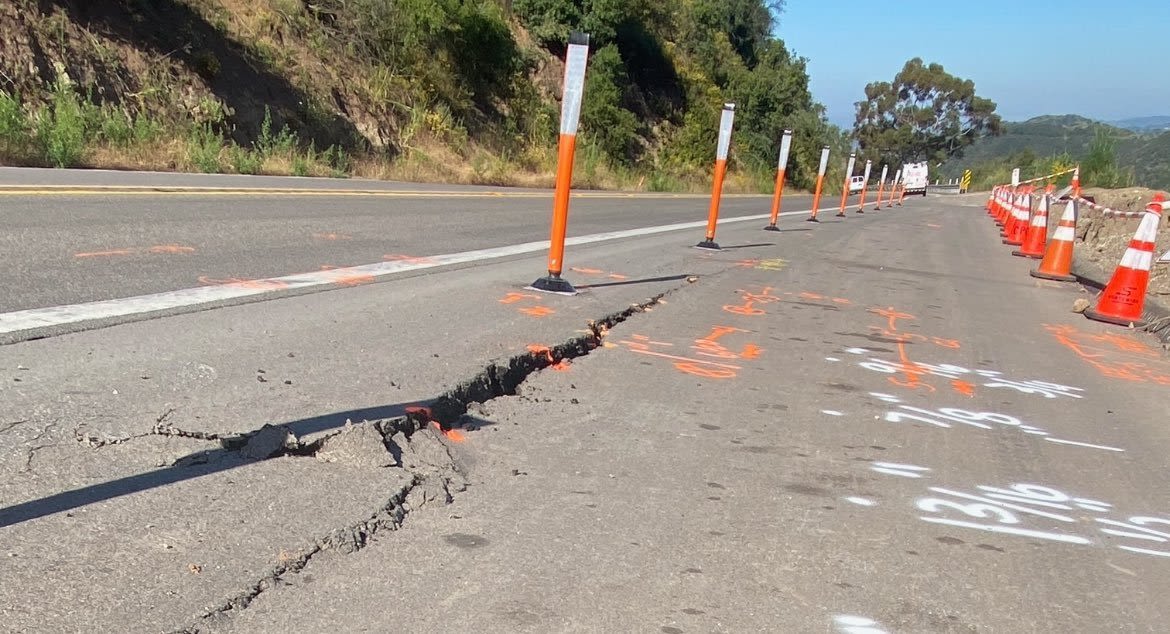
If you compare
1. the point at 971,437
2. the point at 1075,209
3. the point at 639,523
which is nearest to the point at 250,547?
the point at 639,523

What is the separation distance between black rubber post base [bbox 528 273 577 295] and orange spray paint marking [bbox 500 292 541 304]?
225 millimetres

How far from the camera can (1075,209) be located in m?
12.6

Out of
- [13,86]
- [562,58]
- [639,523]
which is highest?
[562,58]

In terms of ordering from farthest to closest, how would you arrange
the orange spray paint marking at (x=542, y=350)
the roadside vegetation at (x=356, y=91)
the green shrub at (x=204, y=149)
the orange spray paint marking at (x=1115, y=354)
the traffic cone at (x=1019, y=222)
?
the traffic cone at (x=1019, y=222) < the roadside vegetation at (x=356, y=91) < the green shrub at (x=204, y=149) < the orange spray paint marking at (x=1115, y=354) < the orange spray paint marking at (x=542, y=350)

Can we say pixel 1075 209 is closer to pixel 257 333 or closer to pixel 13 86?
pixel 257 333

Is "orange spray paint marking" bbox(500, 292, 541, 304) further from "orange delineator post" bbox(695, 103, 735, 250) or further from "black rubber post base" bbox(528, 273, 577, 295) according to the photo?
"orange delineator post" bbox(695, 103, 735, 250)

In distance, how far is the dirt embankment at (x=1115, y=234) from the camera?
477 inches

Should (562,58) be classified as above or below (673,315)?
above

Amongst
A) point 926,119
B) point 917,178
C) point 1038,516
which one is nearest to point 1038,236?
point 1038,516

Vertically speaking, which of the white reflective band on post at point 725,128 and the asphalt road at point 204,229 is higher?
the white reflective band on post at point 725,128

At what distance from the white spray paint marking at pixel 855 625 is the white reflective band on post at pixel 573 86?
5.33 meters

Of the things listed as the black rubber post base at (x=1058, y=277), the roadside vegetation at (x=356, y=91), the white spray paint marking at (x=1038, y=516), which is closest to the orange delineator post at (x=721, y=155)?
the black rubber post base at (x=1058, y=277)

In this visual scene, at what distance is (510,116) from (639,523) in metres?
31.3

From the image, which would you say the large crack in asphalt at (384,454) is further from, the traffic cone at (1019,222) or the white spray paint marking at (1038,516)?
the traffic cone at (1019,222)
